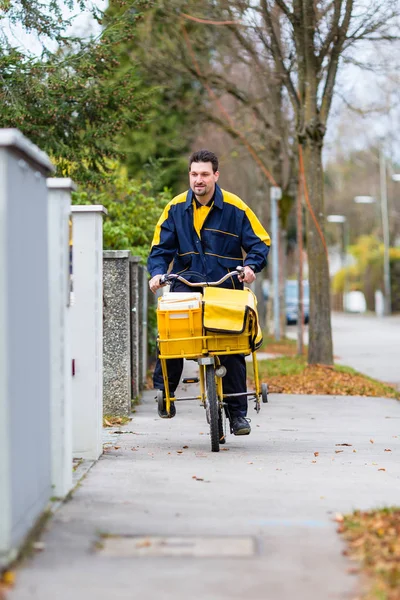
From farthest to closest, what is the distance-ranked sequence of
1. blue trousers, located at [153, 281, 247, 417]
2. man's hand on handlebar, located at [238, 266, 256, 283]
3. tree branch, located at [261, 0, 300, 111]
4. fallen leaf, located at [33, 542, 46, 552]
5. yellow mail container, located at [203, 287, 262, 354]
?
tree branch, located at [261, 0, 300, 111]
blue trousers, located at [153, 281, 247, 417]
man's hand on handlebar, located at [238, 266, 256, 283]
yellow mail container, located at [203, 287, 262, 354]
fallen leaf, located at [33, 542, 46, 552]

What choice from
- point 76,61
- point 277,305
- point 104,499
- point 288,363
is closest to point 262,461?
point 104,499

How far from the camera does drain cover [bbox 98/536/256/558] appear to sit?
4.24 meters

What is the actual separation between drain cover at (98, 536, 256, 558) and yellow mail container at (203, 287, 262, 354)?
2.53m

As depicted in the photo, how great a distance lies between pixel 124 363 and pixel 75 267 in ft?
8.67

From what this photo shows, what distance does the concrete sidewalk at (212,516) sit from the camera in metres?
3.82

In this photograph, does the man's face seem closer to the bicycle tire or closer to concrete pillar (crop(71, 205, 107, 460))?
concrete pillar (crop(71, 205, 107, 460))

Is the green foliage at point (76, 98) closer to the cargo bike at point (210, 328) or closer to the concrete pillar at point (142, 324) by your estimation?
the concrete pillar at point (142, 324)

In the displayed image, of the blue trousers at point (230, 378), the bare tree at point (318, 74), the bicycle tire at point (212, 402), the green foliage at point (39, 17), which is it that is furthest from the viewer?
the bare tree at point (318, 74)

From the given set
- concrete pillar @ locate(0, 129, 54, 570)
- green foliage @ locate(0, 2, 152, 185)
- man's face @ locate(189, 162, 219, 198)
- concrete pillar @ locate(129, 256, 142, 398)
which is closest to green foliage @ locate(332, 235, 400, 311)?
green foliage @ locate(0, 2, 152, 185)

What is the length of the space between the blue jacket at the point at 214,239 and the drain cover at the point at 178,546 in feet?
10.2

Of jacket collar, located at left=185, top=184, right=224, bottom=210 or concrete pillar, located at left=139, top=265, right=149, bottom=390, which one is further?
concrete pillar, located at left=139, top=265, right=149, bottom=390

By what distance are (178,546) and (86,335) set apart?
8.16 ft

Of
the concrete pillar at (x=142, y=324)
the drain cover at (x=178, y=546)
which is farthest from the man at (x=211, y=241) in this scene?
the concrete pillar at (x=142, y=324)

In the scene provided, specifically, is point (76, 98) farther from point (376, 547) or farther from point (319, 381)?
point (376, 547)
